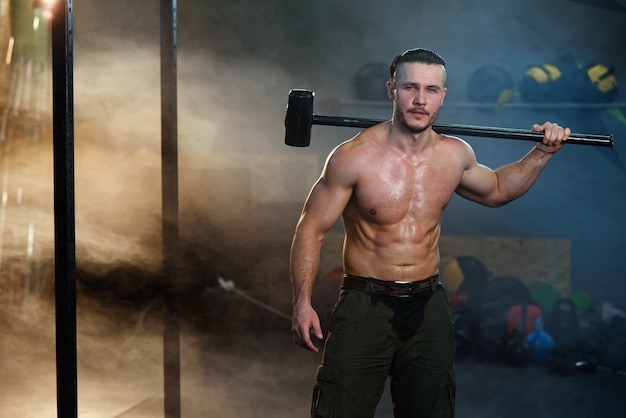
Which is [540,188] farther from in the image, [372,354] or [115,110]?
[372,354]

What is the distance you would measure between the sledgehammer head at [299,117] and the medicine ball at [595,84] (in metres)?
3.89

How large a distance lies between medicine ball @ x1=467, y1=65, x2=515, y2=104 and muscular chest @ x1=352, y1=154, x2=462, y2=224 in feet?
12.0

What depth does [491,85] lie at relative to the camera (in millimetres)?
6465

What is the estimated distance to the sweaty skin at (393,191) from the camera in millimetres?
2822

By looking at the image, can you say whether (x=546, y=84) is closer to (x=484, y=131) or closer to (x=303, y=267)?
(x=484, y=131)

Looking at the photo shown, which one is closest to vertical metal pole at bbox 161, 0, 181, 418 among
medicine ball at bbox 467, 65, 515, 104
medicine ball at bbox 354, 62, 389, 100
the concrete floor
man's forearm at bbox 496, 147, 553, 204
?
the concrete floor

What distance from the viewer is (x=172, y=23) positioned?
3.82 metres

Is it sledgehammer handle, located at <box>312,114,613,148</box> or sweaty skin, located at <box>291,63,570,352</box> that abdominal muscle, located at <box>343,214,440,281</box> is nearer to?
sweaty skin, located at <box>291,63,570,352</box>

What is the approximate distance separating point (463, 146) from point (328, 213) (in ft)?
2.02

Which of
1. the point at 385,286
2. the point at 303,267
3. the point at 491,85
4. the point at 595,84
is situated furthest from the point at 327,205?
the point at 595,84

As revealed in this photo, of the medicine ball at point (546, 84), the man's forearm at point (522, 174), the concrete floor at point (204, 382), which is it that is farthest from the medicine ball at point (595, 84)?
the man's forearm at point (522, 174)

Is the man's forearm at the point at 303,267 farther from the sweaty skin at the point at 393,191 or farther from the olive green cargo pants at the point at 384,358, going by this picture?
the olive green cargo pants at the point at 384,358

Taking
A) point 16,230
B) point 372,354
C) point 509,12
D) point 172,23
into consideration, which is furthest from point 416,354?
point 509,12

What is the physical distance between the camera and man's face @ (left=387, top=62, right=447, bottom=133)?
2.80 metres
